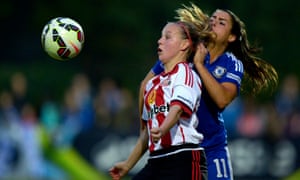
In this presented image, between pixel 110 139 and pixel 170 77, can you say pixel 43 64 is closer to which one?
pixel 110 139

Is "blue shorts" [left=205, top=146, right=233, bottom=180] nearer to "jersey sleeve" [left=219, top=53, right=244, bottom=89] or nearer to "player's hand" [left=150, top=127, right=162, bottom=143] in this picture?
"jersey sleeve" [left=219, top=53, right=244, bottom=89]

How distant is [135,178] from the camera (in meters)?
7.61

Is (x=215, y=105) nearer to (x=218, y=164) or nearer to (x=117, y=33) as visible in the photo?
(x=218, y=164)

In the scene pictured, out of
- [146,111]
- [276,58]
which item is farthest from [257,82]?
[276,58]

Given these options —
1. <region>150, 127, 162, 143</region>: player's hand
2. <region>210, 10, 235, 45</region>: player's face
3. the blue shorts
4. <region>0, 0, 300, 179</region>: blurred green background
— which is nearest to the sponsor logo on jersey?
<region>150, 127, 162, 143</region>: player's hand

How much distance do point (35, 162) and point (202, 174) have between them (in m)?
8.76

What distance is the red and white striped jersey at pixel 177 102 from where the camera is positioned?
24.0ft

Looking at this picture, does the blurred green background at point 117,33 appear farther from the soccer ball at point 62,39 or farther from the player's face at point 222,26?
the player's face at point 222,26

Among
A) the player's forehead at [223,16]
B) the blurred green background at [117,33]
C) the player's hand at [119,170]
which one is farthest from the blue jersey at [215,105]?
the blurred green background at [117,33]

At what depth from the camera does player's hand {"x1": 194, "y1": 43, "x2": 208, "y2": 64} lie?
7.66 m

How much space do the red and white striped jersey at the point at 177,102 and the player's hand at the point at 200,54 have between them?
0.16 meters

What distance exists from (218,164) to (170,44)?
983 millimetres

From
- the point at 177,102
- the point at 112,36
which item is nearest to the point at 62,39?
the point at 177,102

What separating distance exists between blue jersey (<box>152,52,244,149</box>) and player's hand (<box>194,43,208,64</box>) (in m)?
0.22
